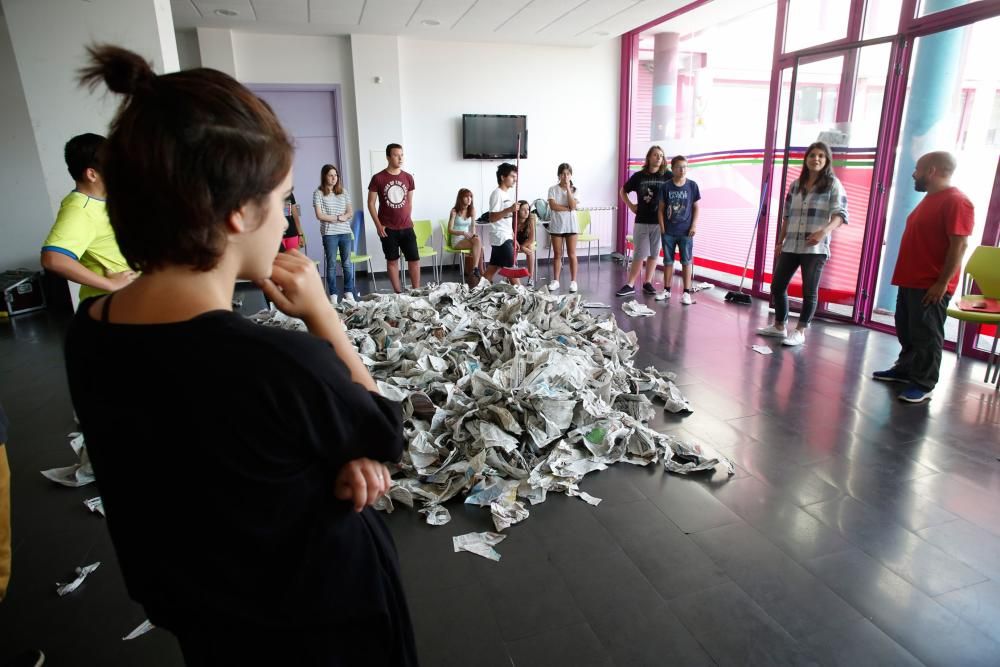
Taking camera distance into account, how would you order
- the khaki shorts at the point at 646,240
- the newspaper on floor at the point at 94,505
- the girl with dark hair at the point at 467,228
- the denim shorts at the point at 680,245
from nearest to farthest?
the newspaper on floor at the point at 94,505, the denim shorts at the point at 680,245, the khaki shorts at the point at 646,240, the girl with dark hair at the point at 467,228

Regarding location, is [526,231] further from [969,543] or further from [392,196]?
[969,543]

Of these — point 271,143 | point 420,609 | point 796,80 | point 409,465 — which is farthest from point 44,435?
point 796,80

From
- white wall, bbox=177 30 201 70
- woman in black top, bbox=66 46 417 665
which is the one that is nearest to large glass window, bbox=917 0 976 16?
woman in black top, bbox=66 46 417 665

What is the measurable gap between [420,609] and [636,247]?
5081 mm

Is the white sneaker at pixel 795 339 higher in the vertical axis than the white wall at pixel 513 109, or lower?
lower

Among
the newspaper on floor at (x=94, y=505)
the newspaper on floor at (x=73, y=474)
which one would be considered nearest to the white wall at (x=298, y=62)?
the newspaper on floor at (x=73, y=474)

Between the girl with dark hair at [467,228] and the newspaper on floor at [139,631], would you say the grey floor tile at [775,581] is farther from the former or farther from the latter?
the girl with dark hair at [467,228]

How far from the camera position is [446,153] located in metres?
7.79

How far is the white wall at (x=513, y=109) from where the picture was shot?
7555 mm

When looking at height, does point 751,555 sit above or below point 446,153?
below

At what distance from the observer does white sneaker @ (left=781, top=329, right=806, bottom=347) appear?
178 inches

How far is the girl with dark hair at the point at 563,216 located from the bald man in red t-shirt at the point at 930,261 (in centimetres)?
335

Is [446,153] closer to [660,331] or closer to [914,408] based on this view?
[660,331]

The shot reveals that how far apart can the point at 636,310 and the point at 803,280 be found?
1.47 meters
